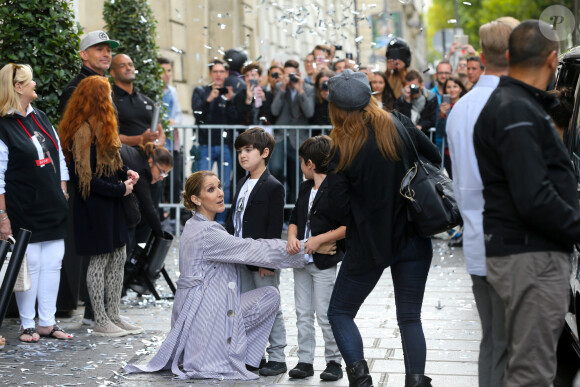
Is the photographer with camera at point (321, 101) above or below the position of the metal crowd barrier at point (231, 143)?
above

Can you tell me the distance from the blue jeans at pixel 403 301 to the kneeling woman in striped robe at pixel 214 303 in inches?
32.4

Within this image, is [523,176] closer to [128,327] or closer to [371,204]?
[371,204]

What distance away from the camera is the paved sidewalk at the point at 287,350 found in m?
6.34

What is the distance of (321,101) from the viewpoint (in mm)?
13906

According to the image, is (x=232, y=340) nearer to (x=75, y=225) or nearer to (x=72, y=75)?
(x=75, y=225)

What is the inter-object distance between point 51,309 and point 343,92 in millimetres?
3520

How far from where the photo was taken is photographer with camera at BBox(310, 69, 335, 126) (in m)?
13.6

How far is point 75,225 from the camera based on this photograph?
25.8 ft

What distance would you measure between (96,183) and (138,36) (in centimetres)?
419

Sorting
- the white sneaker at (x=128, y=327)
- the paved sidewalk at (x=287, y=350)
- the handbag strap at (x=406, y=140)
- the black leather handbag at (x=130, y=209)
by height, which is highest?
the handbag strap at (x=406, y=140)

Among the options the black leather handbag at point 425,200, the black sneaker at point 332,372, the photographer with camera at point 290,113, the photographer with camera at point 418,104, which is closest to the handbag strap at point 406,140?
the black leather handbag at point 425,200

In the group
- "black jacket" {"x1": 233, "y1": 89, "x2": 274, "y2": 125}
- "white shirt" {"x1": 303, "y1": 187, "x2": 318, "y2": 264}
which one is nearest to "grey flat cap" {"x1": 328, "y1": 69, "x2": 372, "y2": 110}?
"white shirt" {"x1": 303, "y1": 187, "x2": 318, "y2": 264}

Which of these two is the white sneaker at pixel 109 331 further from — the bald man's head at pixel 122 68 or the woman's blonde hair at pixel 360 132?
the woman's blonde hair at pixel 360 132

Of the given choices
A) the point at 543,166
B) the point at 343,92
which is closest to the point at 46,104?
the point at 343,92
